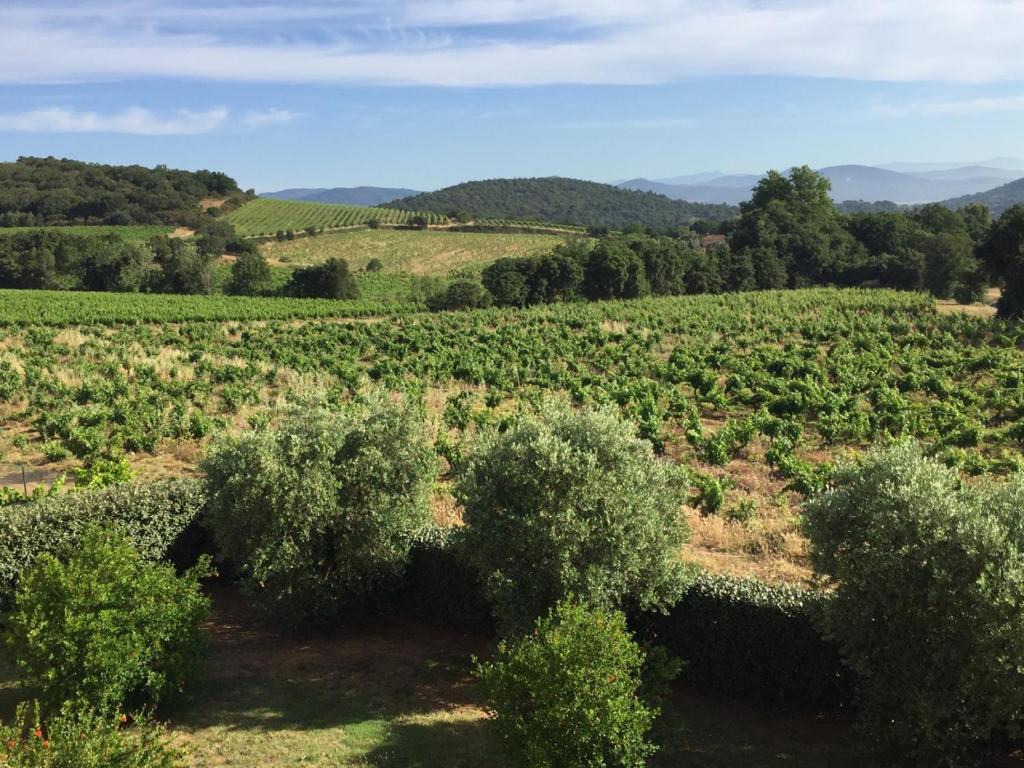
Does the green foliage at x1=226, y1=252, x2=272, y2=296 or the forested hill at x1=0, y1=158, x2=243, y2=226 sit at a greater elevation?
the forested hill at x1=0, y1=158, x2=243, y2=226

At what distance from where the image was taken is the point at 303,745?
9.58 metres

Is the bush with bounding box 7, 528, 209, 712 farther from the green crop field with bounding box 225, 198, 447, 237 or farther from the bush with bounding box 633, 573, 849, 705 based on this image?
the green crop field with bounding box 225, 198, 447, 237

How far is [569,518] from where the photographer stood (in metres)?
9.73

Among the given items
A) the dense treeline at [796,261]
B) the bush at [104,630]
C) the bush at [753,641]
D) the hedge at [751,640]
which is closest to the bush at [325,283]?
the dense treeline at [796,261]

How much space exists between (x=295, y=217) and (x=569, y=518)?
122 metres

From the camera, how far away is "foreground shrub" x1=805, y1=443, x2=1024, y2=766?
A: 7.87m

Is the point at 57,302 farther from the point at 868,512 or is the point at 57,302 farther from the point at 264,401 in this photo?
the point at 868,512

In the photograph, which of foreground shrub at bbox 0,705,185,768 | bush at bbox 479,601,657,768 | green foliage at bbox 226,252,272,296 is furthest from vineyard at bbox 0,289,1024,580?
green foliage at bbox 226,252,272,296

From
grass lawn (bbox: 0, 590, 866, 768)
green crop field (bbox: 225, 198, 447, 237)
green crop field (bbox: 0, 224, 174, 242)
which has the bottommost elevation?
grass lawn (bbox: 0, 590, 866, 768)

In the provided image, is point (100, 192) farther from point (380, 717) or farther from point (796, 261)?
point (380, 717)

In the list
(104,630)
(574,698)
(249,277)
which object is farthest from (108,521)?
(249,277)

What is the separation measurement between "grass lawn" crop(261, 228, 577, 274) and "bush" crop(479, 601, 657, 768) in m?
83.8

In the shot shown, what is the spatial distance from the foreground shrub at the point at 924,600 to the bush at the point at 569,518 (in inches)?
80.8

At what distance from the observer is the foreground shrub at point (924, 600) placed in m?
7.87
